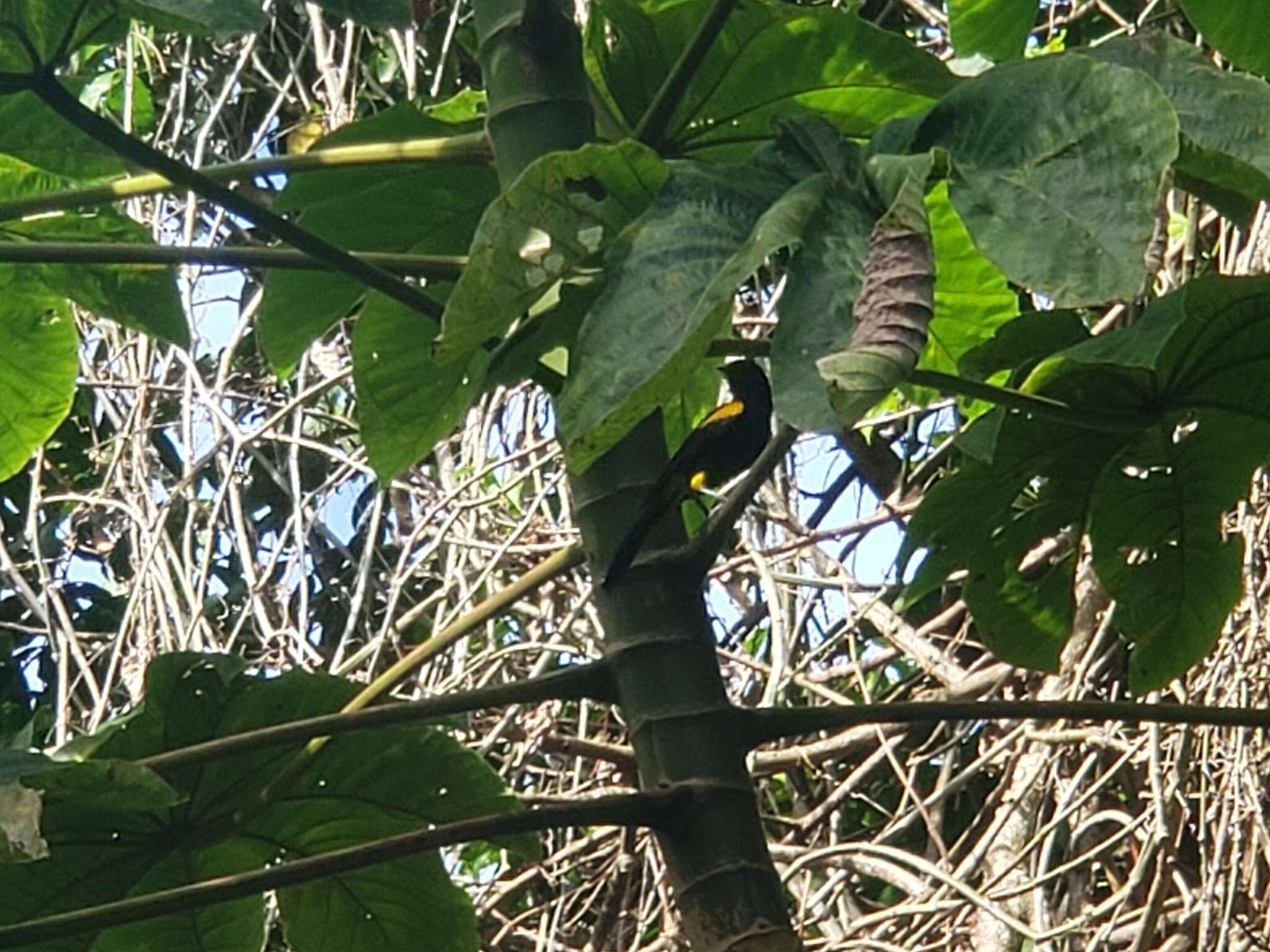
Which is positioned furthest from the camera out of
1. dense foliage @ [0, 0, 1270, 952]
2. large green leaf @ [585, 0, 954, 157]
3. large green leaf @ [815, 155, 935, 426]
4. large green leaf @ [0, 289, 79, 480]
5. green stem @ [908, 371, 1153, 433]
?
large green leaf @ [0, 289, 79, 480]

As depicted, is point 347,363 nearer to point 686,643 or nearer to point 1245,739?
point 1245,739

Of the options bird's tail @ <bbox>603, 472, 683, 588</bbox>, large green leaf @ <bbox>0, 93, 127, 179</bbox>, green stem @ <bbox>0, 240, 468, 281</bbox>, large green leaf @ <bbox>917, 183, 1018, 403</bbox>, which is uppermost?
large green leaf @ <bbox>0, 93, 127, 179</bbox>

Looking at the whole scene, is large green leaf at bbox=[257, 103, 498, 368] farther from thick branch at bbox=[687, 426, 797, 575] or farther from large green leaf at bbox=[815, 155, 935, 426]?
large green leaf at bbox=[815, 155, 935, 426]

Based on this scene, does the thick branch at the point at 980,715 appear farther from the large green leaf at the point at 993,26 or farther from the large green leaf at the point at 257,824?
the large green leaf at the point at 993,26

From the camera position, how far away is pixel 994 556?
1.39m

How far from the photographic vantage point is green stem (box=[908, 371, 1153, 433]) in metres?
1.00

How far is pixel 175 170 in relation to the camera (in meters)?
1.08

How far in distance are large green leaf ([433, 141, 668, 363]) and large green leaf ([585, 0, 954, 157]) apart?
0.30 metres

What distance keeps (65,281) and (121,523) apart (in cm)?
192

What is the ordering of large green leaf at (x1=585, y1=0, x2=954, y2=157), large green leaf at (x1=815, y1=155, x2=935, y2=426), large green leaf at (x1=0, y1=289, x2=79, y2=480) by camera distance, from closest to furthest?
large green leaf at (x1=815, y1=155, x2=935, y2=426) < large green leaf at (x1=585, y1=0, x2=954, y2=157) < large green leaf at (x1=0, y1=289, x2=79, y2=480)

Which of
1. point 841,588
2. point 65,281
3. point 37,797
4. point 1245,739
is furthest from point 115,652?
point 37,797

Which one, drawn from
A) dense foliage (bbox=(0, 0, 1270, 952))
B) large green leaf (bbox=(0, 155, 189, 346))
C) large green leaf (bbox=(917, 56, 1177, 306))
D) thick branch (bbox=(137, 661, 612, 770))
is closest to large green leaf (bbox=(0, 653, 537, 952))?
dense foliage (bbox=(0, 0, 1270, 952))

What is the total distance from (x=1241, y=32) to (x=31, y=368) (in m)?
0.99

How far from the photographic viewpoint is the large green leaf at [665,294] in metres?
0.77
